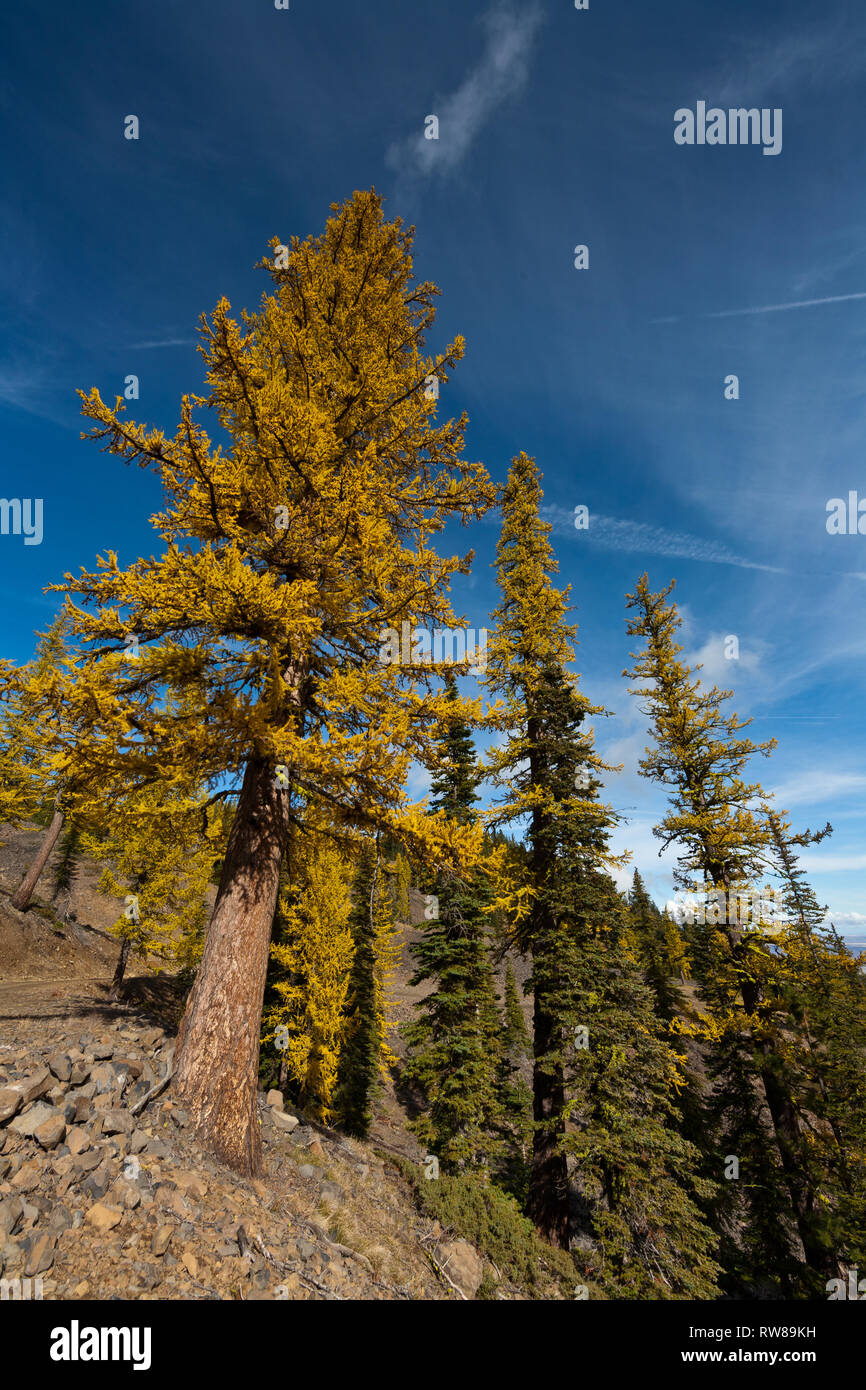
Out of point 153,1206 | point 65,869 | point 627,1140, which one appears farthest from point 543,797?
point 65,869

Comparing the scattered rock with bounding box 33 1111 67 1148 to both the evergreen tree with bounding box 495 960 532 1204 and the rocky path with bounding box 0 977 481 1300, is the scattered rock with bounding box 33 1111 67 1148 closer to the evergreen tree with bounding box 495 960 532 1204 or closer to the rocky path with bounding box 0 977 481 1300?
the rocky path with bounding box 0 977 481 1300

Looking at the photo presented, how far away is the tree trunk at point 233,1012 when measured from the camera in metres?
5.55

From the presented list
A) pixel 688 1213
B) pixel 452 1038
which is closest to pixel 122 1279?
pixel 688 1213

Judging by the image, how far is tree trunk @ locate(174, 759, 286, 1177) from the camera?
18.2 feet

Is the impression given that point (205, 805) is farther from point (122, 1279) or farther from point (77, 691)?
point (122, 1279)

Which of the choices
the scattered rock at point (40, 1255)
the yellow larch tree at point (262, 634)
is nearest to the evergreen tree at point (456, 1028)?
the yellow larch tree at point (262, 634)

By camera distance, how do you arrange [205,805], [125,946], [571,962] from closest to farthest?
[205,805] → [571,962] → [125,946]

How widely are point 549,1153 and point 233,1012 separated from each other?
892 cm

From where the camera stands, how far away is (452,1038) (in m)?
14.7

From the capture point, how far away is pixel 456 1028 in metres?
15.0

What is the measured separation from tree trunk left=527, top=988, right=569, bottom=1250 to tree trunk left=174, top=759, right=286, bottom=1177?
7056 millimetres

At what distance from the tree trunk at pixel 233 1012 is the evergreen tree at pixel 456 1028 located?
7.34 metres

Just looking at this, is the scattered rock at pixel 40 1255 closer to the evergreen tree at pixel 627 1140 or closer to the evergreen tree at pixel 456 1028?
the evergreen tree at pixel 627 1140
